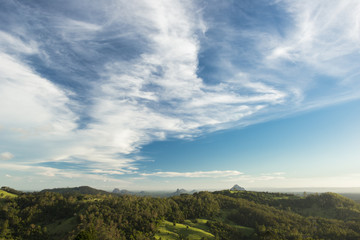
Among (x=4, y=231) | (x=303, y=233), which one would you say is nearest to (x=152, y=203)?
(x=4, y=231)

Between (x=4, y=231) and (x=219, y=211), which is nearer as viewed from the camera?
(x=4, y=231)

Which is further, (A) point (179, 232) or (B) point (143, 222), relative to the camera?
(B) point (143, 222)

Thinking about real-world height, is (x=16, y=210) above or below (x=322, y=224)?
above

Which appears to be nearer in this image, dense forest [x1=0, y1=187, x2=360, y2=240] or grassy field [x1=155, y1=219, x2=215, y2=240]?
dense forest [x1=0, y1=187, x2=360, y2=240]

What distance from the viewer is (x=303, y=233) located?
161125 millimetres

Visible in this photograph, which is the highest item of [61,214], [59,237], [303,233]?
[61,214]

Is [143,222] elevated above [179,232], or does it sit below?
above

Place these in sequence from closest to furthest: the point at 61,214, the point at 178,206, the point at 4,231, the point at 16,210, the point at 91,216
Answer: the point at 4,231 < the point at 91,216 < the point at 16,210 < the point at 61,214 < the point at 178,206

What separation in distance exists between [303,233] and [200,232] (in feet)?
319

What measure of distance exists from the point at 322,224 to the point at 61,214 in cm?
23796

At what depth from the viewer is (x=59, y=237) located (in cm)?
12331

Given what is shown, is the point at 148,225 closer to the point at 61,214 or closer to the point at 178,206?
the point at 178,206

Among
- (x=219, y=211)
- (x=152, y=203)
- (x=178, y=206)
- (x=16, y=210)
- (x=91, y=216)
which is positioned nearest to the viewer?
(x=91, y=216)

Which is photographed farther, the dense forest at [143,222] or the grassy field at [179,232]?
the grassy field at [179,232]
